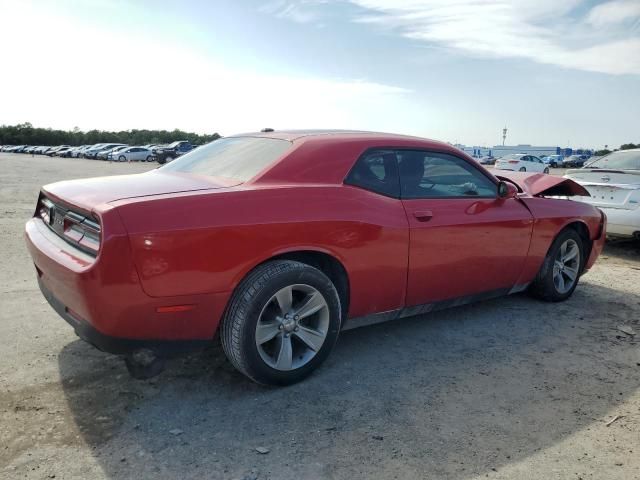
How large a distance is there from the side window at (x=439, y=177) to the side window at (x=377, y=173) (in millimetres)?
67

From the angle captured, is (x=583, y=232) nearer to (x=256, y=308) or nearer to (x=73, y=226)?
(x=256, y=308)

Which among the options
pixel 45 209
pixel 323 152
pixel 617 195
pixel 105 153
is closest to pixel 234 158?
pixel 323 152

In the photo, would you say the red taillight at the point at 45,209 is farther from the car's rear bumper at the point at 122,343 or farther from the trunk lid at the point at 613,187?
the trunk lid at the point at 613,187

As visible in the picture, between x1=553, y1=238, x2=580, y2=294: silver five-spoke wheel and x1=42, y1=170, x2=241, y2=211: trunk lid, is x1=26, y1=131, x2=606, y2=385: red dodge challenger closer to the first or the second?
x1=42, y1=170, x2=241, y2=211: trunk lid

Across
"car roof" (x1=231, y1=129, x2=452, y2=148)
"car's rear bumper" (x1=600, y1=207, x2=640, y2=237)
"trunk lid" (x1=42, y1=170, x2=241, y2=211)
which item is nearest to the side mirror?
"car roof" (x1=231, y1=129, x2=452, y2=148)

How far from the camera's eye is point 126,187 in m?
3.00

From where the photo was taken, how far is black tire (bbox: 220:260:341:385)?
2.83 metres

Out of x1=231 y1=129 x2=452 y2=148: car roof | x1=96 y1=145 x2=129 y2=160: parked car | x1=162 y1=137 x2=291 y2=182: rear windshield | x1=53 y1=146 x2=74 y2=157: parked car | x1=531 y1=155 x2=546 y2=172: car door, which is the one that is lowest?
x1=53 y1=146 x2=74 y2=157: parked car

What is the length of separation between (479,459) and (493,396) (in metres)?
0.69

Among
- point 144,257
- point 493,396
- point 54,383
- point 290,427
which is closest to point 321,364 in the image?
point 290,427

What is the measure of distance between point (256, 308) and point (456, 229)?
5.49 ft

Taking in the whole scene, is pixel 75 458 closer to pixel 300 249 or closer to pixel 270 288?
pixel 270 288

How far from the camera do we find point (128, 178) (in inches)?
134

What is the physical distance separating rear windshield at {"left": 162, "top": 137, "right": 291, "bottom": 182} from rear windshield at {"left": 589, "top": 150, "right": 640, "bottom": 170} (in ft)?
21.5
